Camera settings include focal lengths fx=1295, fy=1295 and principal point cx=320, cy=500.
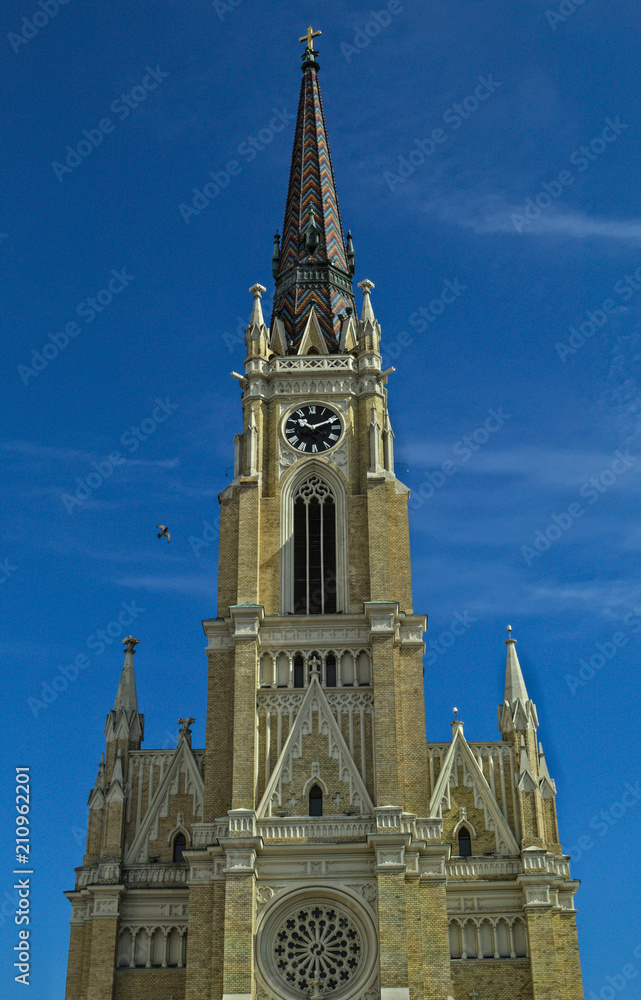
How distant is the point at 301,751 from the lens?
47.3 m

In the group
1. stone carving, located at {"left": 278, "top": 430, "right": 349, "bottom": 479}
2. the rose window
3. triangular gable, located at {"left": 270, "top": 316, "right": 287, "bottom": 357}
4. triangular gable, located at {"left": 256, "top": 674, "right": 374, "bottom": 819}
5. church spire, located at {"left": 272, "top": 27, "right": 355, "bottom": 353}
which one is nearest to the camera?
the rose window

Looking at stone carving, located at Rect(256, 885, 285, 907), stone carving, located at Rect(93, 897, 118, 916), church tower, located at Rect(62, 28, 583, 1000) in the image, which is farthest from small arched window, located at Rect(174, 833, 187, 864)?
stone carving, located at Rect(256, 885, 285, 907)

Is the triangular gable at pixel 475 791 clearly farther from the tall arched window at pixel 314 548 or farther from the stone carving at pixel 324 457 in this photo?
the stone carving at pixel 324 457

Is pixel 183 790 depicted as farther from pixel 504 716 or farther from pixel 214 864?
pixel 504 716

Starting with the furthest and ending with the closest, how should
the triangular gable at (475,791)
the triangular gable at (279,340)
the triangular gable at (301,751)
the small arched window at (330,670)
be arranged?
1. the triangular gable at (279,340)
2. the small arched window at (330,670)
3. the triangular gable at (475,791)
4. the triangular gable at (301,751)

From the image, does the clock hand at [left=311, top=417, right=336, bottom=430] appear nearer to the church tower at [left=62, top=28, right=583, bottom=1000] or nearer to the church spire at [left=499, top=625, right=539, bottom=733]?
the church tower at [left=62, top=28, right=583, bottom=1000]

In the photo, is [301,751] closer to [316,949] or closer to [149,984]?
[316,949]

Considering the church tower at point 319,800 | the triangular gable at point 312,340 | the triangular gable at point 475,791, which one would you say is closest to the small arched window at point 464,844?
the church tower at point 319,800

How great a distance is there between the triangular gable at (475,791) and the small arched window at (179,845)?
9319 mm

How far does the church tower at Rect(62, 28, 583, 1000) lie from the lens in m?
44.2

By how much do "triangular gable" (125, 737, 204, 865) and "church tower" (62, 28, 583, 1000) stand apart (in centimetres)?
8

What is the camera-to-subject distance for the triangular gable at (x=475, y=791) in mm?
47969

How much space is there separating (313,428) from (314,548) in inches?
212

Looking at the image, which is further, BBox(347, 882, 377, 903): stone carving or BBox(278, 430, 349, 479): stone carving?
BBox(278, 430, 349, 479): stone carving
